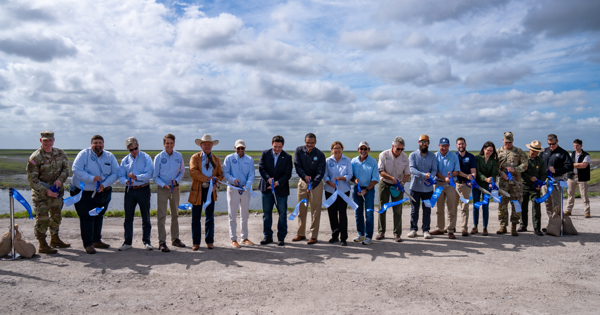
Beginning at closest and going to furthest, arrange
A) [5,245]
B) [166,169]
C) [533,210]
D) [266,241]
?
[5,245], [166,169], [266,241], [533,210]

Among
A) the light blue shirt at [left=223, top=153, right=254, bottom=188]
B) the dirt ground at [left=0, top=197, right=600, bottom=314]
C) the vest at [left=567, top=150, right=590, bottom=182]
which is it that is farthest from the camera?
the vest at [left=567, top=150, right=590, bottom=182]

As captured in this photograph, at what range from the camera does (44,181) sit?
7305mm

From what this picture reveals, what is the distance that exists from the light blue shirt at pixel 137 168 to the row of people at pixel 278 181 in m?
0.02

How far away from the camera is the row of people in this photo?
7.35 m

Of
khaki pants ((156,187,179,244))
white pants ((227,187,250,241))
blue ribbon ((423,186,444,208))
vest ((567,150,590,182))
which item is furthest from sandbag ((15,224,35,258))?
vest ((567,150,590,182))

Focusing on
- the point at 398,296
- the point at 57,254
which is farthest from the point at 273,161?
the point at 57,254

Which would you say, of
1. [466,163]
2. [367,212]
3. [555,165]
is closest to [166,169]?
[367,212]

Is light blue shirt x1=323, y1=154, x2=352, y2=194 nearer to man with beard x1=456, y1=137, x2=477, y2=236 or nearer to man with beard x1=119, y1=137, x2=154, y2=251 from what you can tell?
man with beard x1=456, y1=137, x2=477, y2=236

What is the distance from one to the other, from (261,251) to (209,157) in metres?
2.21

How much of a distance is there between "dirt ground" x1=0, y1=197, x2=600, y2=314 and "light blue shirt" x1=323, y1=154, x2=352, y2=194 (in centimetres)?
123

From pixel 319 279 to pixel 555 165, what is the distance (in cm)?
765

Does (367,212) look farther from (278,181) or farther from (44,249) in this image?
(44,249)

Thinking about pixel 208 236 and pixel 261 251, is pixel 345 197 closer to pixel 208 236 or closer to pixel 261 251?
pixel 261 251

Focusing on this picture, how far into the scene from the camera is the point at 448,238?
336 inches
